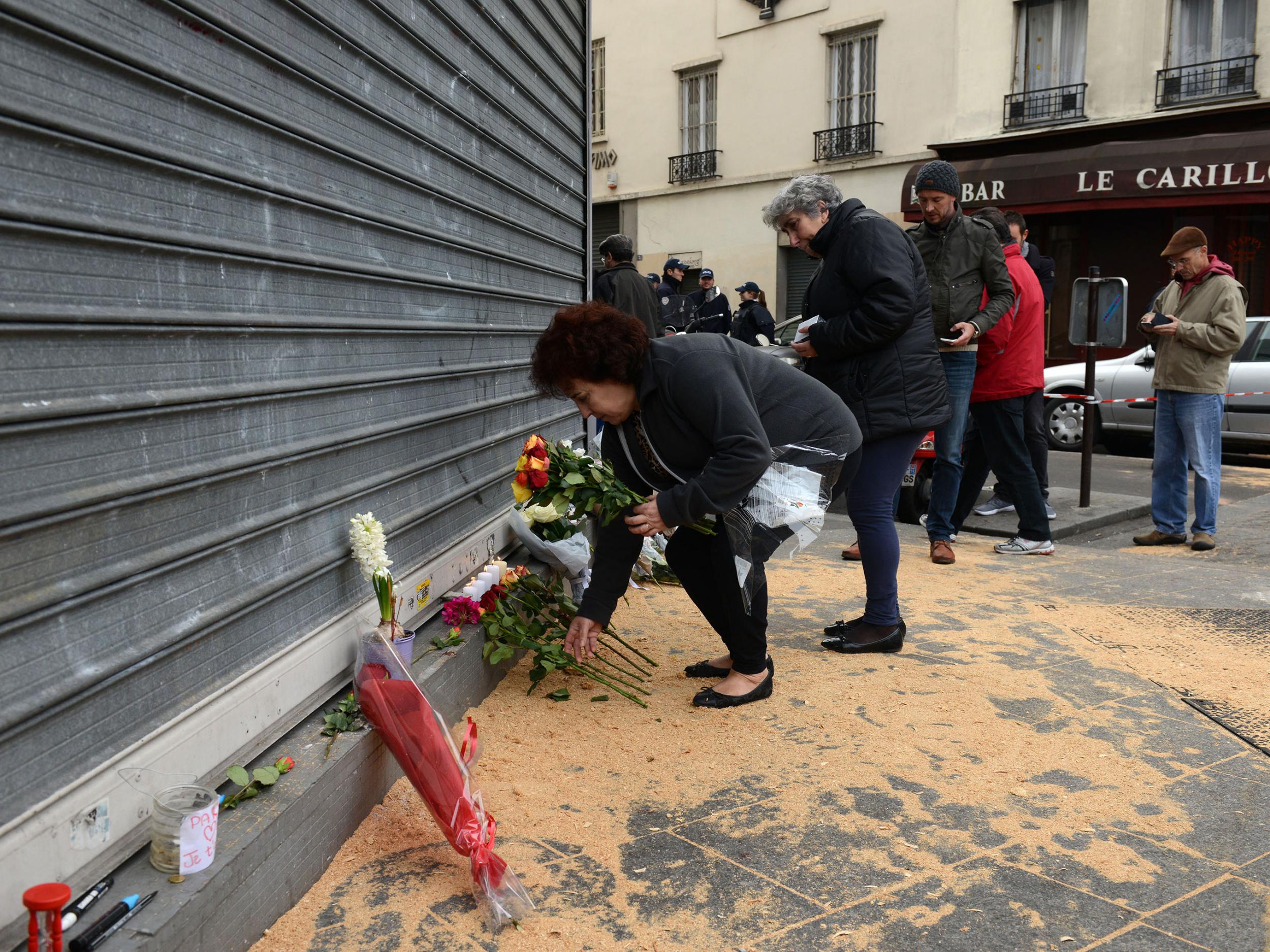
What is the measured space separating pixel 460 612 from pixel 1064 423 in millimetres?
10305

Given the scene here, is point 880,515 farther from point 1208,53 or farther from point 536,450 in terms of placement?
point 1208,53

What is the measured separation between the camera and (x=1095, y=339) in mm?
7605

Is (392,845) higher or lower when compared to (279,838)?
lower

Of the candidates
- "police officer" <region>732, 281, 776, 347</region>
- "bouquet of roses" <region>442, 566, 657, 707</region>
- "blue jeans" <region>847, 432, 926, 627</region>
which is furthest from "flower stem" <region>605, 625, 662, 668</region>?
"police officer" <region>732, 281, 776, 347</region>

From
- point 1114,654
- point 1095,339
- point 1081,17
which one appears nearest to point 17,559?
point 1114,654

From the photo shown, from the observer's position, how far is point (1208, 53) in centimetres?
1642

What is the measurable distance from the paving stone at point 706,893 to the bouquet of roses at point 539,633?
34.2 inches

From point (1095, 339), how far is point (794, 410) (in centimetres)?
494

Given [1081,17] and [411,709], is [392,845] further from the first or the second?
[1081,17]

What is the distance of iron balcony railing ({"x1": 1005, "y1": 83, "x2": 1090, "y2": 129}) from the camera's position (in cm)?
1767

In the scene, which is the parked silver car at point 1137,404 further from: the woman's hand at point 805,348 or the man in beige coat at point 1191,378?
the woman's hand at point 805,348

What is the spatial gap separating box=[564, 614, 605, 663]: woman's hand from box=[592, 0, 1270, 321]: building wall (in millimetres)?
16359

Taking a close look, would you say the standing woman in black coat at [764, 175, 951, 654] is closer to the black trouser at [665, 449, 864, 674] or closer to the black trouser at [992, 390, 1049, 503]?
the black trouser at [665, 449, 864, 674]

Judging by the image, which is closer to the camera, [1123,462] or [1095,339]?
[1095,339]
